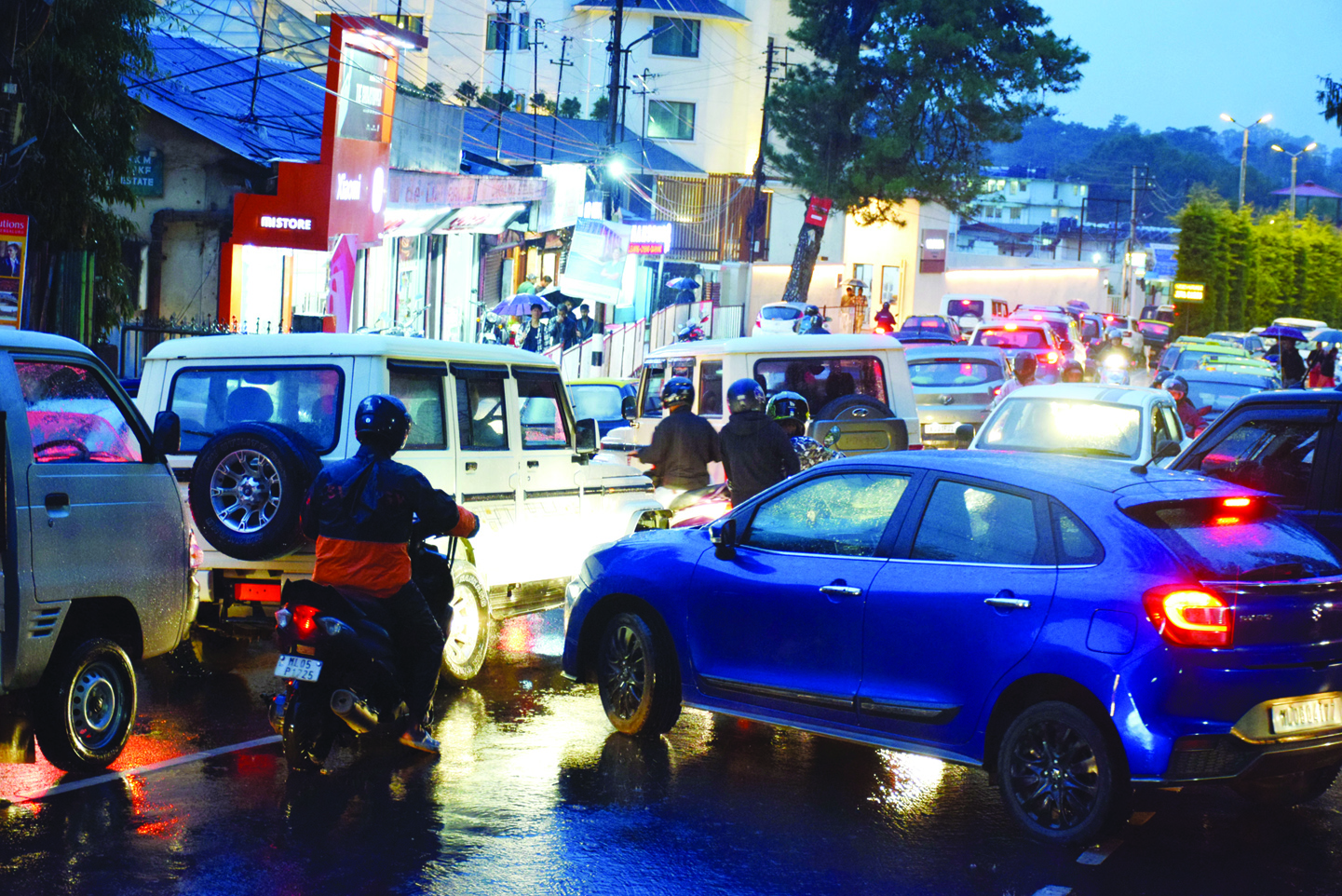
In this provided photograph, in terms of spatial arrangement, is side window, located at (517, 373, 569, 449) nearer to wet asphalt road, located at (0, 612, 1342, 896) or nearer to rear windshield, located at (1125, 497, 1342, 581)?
wet asphalt road, located at (0, 612, 1342, 896)

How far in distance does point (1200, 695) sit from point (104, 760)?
15.4 feet

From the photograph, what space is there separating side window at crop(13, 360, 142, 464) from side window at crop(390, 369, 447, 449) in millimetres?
1901

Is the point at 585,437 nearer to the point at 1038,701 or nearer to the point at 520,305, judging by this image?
the point at 1038,701

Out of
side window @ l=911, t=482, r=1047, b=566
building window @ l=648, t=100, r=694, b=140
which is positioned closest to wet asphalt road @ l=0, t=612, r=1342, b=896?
side window @ l=911, t=482, r=1047, b=566

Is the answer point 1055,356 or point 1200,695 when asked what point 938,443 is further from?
point 1200,695

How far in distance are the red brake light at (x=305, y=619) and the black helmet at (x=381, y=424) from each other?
0.81 m

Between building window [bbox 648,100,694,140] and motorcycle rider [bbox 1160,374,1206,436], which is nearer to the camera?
motorcycle rider [bbox 1160,374,1206,436]

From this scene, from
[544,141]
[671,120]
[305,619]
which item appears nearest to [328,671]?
[305,619]

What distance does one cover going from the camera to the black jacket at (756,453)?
34.8 feet

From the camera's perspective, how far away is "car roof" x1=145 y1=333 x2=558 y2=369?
8.71 meters

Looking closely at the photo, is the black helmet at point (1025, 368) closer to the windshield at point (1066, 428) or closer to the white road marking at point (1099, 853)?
the windshield at point (1066, 428)

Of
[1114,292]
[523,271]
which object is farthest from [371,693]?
[1114,292]

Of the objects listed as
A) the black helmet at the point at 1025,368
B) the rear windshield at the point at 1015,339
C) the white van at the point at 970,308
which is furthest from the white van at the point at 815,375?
the white van at the point at 970,308

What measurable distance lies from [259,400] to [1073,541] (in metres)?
4.83
